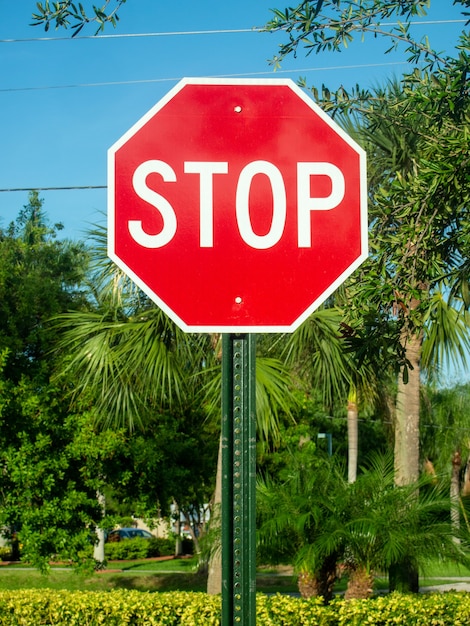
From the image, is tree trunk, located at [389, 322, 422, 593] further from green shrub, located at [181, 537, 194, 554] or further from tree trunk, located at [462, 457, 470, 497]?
green shrub, located at [181, 537, 194, 554]

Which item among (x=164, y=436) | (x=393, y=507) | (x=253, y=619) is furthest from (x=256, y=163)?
(x=164, y=436)

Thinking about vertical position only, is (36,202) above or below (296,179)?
above

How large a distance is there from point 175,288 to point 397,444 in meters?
11.1

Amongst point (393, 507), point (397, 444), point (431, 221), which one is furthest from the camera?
point (397, 444)

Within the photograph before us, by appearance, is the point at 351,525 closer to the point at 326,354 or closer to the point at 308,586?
the point at 308,586

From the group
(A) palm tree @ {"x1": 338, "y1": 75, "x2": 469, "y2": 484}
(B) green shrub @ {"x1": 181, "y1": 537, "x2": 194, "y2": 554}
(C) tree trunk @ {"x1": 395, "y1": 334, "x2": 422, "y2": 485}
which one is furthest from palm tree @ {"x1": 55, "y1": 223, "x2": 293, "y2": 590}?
(B) green shrub @ {"x1": 181, "y1": 537, "x2": 194, "y2": 554}

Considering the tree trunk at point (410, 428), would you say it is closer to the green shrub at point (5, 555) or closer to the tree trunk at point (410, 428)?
the tree trunk at point (410, 428)

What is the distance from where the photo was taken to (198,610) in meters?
10.2

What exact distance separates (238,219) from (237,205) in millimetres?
37

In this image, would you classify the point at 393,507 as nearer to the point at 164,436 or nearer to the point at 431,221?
the point at 431,221

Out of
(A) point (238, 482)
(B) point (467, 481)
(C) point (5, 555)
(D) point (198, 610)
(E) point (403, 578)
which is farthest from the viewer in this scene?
(B) point (467, 481)

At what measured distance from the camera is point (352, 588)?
990 cm

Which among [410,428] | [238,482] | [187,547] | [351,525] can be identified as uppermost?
[410,428]

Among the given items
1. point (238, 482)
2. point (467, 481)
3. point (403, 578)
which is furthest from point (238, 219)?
point (467, 481)
